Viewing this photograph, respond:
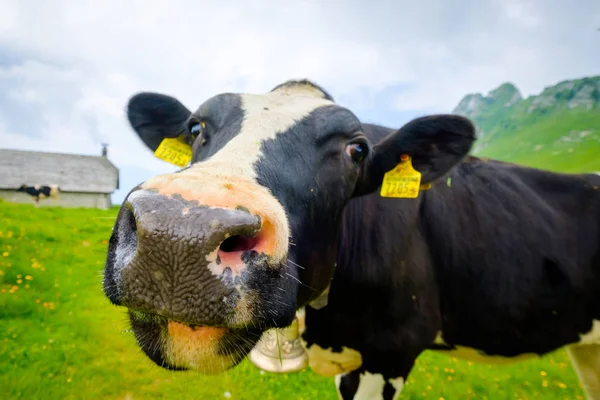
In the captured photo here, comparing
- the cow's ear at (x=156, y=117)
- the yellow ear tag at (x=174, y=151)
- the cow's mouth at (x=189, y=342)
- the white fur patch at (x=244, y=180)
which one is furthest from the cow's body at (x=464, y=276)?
the cow's ear at (x=156, y=117)

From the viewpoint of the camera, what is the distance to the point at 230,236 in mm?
1221

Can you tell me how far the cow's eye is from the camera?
2508mm

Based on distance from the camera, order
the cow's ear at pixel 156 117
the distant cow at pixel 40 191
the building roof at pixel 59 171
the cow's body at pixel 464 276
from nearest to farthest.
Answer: the cow's body at pixel 464 276, the cow's ear at pixel 156 117, the distant cow at pixel 40 191, the building roof at pixel 59 171

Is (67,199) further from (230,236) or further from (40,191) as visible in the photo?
(230,236)

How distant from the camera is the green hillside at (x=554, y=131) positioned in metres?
68.9

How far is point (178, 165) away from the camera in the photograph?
3.62m

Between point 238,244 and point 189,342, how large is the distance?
42 cm

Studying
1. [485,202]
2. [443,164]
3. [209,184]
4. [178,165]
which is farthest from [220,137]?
[485,202]

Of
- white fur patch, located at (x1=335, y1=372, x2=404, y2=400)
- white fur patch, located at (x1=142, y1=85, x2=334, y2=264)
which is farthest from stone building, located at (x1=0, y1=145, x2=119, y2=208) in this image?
white fur patch, located at (x1=142, y1=85, x2=334, y2=264)

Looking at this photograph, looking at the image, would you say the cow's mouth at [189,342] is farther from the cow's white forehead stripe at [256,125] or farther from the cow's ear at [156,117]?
the cow's ear at [156,117]

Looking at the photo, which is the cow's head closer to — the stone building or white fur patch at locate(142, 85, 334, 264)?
white fur patch at locate(142, 85, 334, 264)

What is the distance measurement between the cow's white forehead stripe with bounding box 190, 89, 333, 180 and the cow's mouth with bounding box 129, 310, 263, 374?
613 millimetres

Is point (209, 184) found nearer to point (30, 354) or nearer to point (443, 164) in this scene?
point (443, 164)

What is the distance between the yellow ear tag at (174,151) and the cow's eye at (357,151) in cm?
180
